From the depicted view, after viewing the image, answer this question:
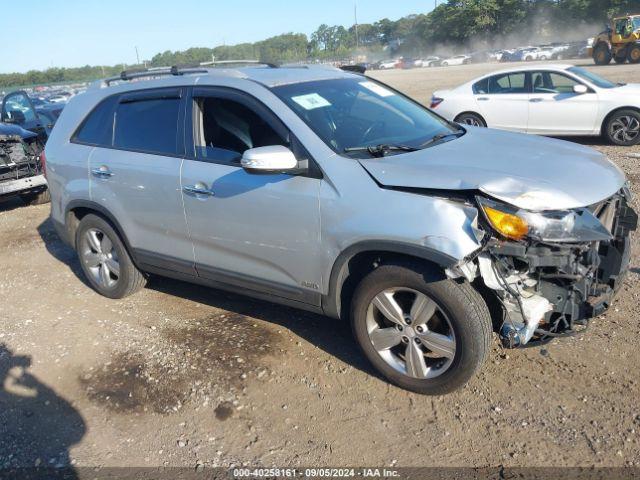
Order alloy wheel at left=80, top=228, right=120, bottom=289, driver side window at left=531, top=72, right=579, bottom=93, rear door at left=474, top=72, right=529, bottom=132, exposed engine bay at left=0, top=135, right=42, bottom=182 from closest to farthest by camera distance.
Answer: alloy wheel at left=80, top=228, right=120, bottom=289
exposed engine bay at left=0, top=135, right=42, bottom=182
driver side window at left=531, top=72, right=579, bottom=93
rear door at left=474, top=72, right=529, bottom=132

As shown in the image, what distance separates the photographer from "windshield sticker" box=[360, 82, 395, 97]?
4.43m

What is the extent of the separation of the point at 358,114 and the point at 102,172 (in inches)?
85.2

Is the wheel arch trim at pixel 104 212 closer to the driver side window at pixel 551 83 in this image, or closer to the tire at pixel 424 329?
the tire at pixel 424 329

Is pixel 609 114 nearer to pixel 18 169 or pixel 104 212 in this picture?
pixel 104 212

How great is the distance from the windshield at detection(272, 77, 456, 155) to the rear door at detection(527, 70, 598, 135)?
21.3 ft

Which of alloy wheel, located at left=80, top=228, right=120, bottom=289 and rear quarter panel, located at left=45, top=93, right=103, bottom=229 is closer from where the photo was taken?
rear quarter panel, located at left=45, top=93, right=103, bottom=229

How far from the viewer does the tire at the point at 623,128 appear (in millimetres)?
9492

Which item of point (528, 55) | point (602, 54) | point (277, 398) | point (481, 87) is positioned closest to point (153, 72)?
point (277, 398)

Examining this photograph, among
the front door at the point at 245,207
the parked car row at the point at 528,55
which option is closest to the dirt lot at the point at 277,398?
the front door at the point at 245,207

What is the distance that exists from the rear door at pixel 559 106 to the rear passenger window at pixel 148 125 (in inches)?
313

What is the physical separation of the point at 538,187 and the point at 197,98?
242 cm

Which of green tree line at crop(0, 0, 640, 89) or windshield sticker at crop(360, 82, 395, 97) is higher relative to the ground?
green tree line at crop(0, 0, 640, 89)

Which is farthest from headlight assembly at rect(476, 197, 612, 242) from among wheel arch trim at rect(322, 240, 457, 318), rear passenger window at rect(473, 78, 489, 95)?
rear passenger window at rect(473, 78, 489, 95)

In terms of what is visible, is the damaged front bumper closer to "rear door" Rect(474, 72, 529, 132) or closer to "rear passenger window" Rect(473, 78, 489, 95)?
"rear door" Rect(474, 72, 529, 132)
